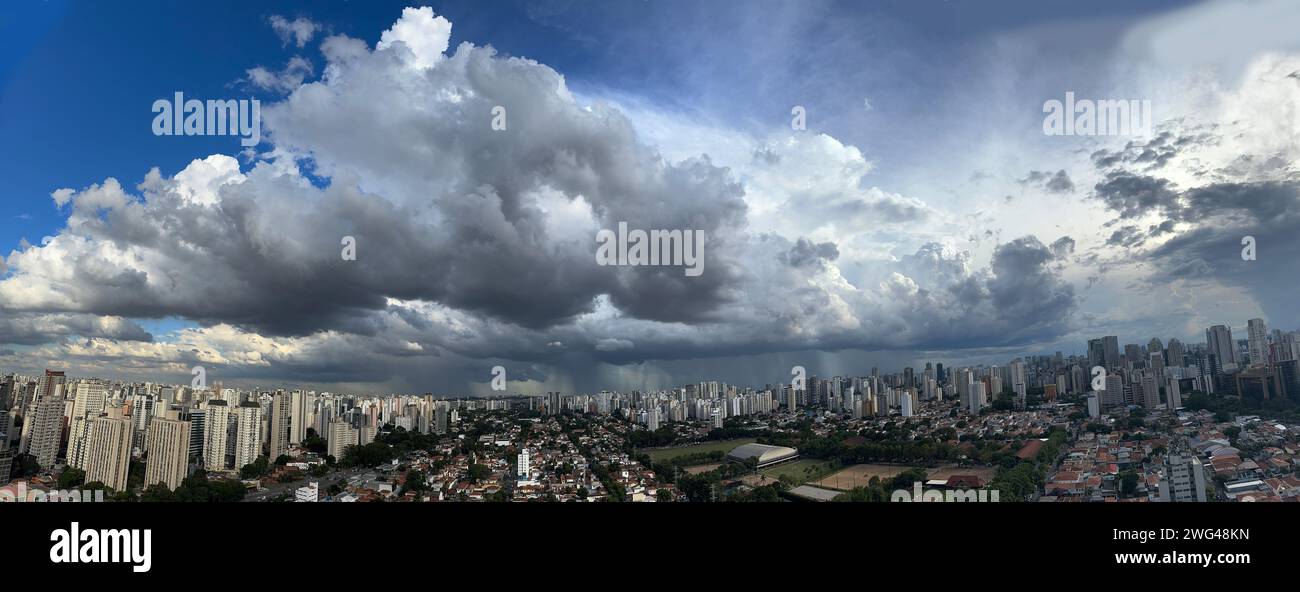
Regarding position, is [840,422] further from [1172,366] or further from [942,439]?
[1172,366]

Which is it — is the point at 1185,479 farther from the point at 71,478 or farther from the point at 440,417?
the point at 71,478

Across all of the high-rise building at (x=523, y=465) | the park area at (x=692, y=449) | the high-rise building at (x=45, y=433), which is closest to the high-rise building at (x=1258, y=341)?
the park area at (x=692, y=449)

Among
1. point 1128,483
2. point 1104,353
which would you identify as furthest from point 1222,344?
point 1128,483

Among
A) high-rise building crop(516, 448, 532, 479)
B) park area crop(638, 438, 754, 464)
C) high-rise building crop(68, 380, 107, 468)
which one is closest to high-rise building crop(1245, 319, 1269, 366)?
park area crop(638, 438, 754, 464)

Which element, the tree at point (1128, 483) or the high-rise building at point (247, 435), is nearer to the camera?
the tree at point (1128, 483)

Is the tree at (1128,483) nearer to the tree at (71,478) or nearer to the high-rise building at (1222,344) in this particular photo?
the high-rise building at (1222,344)
